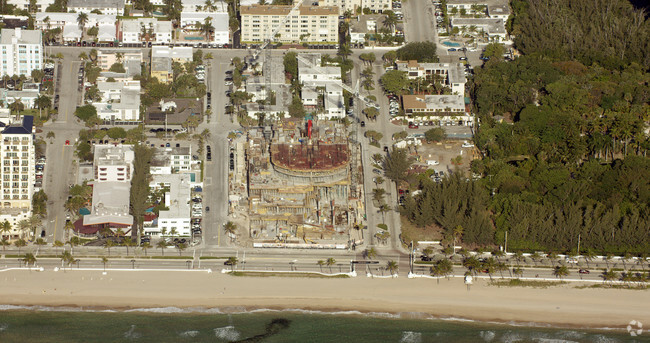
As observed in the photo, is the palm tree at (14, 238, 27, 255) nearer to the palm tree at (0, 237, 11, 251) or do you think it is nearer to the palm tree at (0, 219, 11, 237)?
the palm tree at (0, 237, 11, 251)

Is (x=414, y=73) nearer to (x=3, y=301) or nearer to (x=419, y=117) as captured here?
(x=419, y=117)

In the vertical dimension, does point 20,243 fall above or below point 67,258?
above

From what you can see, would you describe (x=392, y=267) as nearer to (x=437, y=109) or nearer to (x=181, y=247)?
(x=181, y=247)

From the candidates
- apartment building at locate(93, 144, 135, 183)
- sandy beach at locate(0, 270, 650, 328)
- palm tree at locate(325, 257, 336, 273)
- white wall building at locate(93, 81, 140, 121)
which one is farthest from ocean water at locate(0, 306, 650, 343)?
white wall building at locate(93, 81, 140, 121)

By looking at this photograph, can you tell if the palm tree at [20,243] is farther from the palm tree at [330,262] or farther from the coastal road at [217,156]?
the palm tree at [330,262]

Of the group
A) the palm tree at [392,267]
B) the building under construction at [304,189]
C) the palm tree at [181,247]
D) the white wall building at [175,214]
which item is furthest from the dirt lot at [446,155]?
the palm tree at [181,247]

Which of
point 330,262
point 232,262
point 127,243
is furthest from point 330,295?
point 127,243
